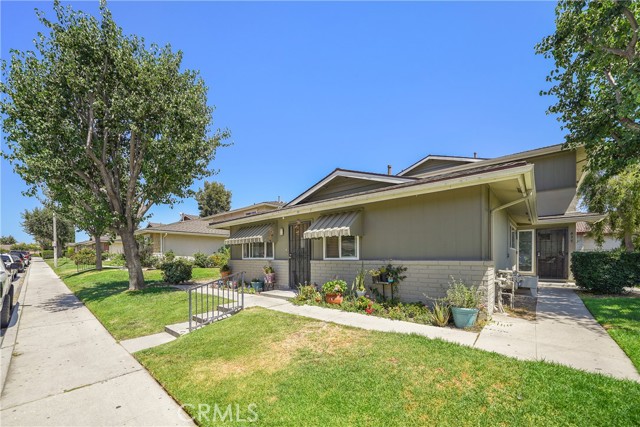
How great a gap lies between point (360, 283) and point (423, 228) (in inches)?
109

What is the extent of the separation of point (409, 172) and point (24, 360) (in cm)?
2235

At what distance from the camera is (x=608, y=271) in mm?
11828

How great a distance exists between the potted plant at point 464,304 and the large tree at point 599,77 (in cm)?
774

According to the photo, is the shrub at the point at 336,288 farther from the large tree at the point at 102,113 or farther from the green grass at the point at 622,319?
the large tree at the point at 102,113

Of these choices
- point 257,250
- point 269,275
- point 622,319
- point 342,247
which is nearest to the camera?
point 622,319

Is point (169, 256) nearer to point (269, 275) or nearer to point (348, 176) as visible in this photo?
point (269, 275)

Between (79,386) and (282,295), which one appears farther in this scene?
(282,295)

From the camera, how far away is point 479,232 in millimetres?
7824

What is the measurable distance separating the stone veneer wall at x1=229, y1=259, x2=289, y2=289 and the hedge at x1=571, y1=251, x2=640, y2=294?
1272 centimetres

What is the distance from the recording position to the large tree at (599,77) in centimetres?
1012

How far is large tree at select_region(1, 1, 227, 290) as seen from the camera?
11.7 m

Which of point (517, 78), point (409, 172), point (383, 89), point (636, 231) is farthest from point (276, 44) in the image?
point (636, 231)

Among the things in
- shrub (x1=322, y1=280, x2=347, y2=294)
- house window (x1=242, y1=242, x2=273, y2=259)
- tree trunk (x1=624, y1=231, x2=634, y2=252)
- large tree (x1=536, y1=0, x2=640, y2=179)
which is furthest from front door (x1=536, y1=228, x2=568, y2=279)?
house window (x1=242, y1=242, x2=273, y2=259)

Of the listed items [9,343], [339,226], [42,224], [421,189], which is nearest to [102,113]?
[9,343]
